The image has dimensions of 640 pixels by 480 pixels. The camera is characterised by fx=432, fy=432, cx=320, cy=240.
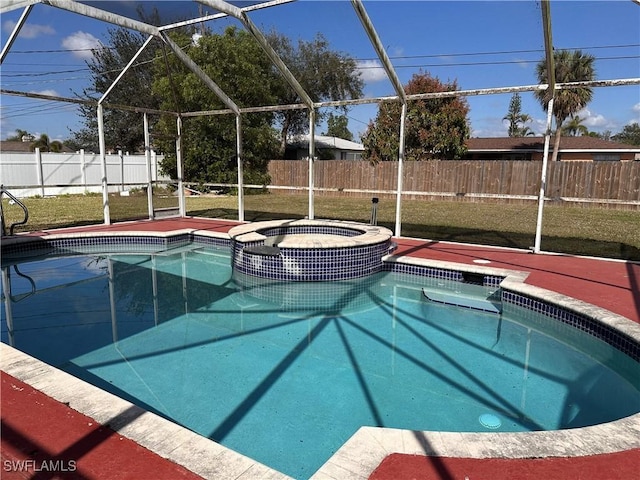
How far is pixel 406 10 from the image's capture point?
13.3 m

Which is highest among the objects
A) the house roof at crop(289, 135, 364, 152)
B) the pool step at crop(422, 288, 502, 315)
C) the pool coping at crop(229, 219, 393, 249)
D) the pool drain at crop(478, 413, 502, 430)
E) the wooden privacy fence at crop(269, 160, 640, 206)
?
the house roof at crop(289, 135, 364, 152)

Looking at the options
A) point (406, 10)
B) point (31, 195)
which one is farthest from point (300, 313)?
point (31, 195)

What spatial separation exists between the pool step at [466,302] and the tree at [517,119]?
55195mm

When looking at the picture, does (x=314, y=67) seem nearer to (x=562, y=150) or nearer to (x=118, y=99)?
(x=118, y=99)

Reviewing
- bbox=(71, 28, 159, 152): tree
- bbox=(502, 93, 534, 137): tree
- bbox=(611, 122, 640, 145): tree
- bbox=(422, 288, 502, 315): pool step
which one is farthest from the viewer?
bbox=(611, 122, 640, 145): tree

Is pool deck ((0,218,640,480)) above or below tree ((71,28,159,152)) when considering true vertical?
below

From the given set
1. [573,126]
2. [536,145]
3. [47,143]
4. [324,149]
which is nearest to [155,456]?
[536,145]

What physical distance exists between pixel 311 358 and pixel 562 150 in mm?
23647

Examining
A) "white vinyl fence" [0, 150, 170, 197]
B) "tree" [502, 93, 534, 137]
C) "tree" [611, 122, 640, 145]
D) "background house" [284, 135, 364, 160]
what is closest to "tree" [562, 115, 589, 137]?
"tree" [502, 93, 534, 137]

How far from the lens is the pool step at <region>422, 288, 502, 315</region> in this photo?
232 inches

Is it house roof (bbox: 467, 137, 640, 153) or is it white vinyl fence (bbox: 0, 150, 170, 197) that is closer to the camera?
white vinyl fence (bbox: 0, 150, 170, 197)

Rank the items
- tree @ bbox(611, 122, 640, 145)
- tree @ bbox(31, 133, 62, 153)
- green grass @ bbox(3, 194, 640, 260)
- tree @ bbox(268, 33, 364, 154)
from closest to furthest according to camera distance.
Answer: green grass @ bbox(3, 194, 640, 260), tree @ bbox(268, 33, 364, 154), tree @ bbox(31, 133, 62, 153), tree @ bbox(611, 122, 640, 145)

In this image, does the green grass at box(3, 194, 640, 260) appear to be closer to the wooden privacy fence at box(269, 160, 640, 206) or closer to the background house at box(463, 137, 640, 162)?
the wooden privacy fence at box(269, 160, 640, 206)

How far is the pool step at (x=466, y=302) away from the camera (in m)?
5.89
